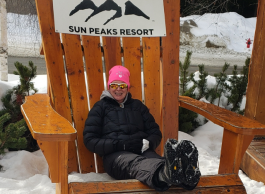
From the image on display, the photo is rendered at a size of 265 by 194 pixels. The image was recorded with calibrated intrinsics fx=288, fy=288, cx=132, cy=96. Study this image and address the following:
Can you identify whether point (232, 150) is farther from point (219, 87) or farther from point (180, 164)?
point (219, 87)

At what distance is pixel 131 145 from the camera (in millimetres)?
2145

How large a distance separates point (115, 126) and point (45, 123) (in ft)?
2.41

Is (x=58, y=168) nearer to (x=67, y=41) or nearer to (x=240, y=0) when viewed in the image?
(x=67, y=41)

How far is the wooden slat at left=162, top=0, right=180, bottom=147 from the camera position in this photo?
257 centimetres

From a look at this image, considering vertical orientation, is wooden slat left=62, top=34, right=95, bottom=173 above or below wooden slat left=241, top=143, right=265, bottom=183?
above

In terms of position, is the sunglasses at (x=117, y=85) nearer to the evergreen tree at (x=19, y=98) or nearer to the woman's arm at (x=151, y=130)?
the woman's arm at (x=151, y=130)

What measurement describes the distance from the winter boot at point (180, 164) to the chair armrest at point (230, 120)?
1.59 ft

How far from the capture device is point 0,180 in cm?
242

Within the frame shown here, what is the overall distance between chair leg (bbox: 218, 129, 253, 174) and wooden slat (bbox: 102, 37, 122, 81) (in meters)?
1.14

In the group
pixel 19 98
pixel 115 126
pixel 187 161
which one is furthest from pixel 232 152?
pixel 19 98

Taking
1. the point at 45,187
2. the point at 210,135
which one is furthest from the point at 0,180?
the point at 210,135

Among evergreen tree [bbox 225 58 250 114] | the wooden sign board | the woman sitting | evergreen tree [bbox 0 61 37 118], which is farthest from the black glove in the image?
evergreen tree [bbox 225 58 250 114]

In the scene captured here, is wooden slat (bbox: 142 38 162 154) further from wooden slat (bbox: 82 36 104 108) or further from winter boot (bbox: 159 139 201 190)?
winter boot (bbox: 159 139 201 190)

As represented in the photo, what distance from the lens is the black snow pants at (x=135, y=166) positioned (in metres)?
1.61
